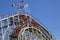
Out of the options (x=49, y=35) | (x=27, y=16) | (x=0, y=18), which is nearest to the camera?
(x=0, y=18)

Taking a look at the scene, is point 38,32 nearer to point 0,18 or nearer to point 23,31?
point 23,31

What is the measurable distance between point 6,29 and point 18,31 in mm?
1614

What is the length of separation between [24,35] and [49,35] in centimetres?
537

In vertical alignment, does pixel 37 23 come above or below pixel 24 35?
above

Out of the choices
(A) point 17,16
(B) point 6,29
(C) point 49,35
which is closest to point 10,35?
(B) point 6,29

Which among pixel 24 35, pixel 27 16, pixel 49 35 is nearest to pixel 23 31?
pixel 24 35

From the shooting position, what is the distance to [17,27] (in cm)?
3159

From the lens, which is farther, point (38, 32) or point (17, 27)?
point (38, 32)

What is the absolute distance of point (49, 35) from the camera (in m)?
35.6

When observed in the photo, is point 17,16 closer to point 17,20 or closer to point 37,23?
point 17,20

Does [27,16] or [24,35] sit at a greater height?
[27,16]

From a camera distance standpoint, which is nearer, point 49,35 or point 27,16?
point 27,16

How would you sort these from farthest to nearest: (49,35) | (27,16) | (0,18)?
1. (49,35)
2. (27,16)
3. (0,18)

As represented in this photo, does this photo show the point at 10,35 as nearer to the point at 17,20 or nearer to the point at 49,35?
the point at 17,20
